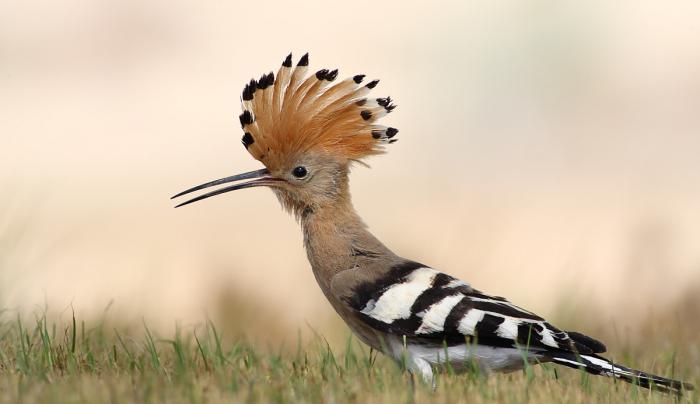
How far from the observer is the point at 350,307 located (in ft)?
15.2

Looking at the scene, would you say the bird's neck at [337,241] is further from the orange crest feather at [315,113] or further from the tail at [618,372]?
the tail at [618,372]

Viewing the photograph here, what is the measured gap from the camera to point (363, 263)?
4.84m

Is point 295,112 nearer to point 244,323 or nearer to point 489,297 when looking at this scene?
point 489,297

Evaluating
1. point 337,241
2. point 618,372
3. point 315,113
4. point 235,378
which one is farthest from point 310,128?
point 618,372

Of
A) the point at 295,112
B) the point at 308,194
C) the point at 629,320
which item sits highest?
the point at 295,112

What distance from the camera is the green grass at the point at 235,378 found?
388 cm

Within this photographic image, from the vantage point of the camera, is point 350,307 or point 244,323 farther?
point 244,323

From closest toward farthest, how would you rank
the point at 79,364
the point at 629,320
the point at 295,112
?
the point at 79,364, the point at 295,112, the point at 629,320

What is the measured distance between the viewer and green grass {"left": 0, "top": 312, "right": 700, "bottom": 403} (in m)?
3.88

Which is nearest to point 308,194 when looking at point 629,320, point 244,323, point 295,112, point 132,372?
point 295,112

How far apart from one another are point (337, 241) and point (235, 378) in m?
1.08

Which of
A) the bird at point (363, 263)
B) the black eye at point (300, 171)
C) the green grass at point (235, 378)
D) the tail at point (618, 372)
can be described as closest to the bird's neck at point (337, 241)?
the bird at point (363, 263)

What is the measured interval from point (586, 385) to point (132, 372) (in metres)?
1.89

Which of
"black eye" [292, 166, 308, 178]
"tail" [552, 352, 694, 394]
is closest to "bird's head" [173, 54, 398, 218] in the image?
"black eye" [292, 166, 308, 178]
